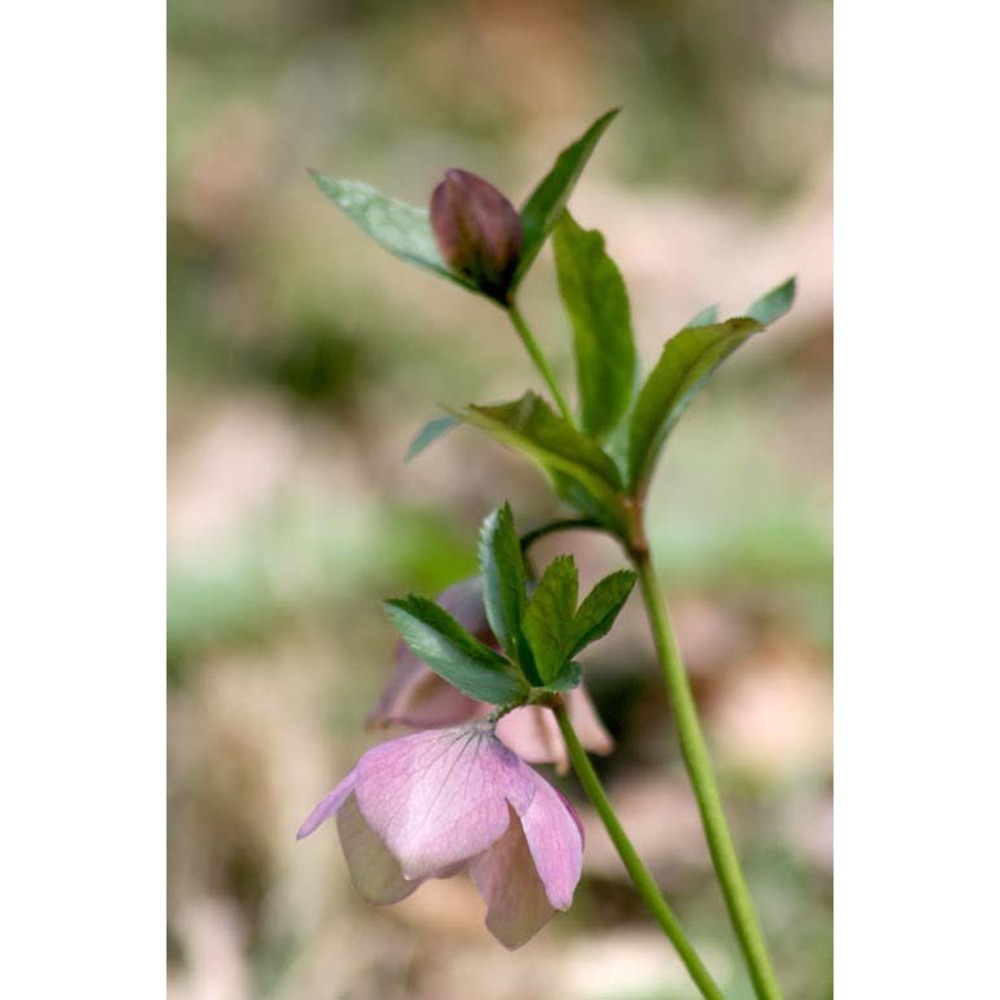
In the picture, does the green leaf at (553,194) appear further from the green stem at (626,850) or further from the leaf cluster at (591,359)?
the green stem at (626,850)

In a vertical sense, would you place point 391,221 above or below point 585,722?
above

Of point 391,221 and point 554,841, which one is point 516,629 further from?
point 391,221
